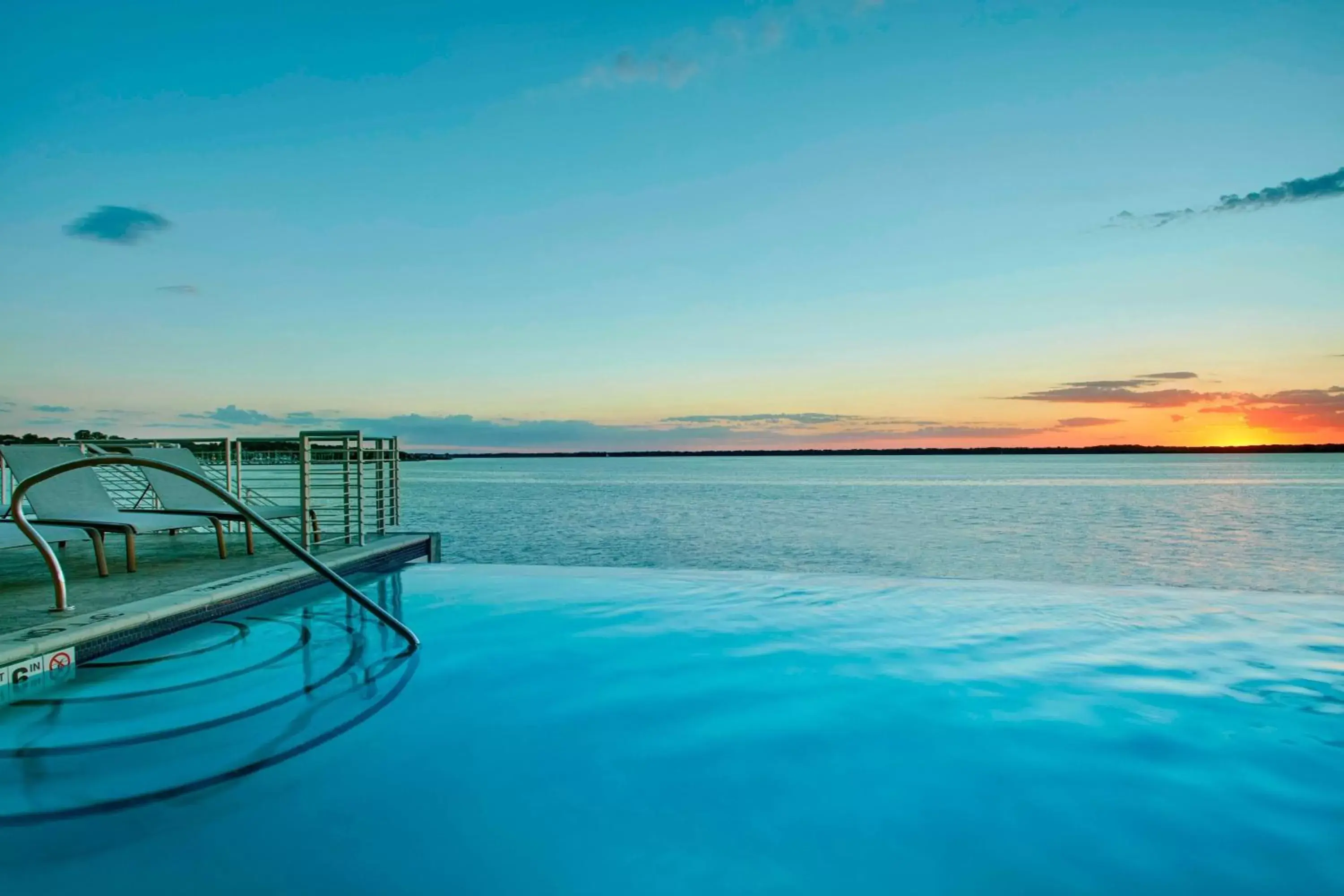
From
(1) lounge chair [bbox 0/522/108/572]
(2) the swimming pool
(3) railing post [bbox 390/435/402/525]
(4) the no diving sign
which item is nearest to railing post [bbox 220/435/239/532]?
(3) railing post [bbox 390/435/402/525]

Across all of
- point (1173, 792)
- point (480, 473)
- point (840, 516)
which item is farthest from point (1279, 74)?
point (480, 473)

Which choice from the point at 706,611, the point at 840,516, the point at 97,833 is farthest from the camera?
the point at 840,516

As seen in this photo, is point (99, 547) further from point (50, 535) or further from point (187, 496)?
point (187, 496)

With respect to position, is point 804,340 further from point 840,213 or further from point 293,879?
point 293,879

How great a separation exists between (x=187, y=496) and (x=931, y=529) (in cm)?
1906

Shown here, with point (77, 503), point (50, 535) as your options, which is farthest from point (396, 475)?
point (50, 535)

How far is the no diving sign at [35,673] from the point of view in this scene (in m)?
3.06

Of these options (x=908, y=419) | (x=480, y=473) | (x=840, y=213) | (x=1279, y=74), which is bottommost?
(x=480, y=473)

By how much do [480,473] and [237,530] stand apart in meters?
75.8

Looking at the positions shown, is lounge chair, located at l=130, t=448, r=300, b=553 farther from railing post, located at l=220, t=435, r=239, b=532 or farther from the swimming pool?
the swimming pool

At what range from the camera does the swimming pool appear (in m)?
1.89

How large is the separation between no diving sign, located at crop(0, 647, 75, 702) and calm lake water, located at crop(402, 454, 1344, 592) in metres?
10.1

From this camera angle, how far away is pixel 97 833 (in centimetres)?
198

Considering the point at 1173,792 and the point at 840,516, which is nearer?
the point at 1173,792
